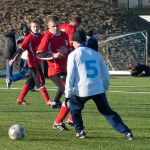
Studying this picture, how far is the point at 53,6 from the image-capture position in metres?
46.4

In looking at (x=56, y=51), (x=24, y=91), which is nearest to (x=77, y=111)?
(x=56, y=51)

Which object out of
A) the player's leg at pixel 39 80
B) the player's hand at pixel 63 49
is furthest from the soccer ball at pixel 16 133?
the player's leg at pixel 39 80

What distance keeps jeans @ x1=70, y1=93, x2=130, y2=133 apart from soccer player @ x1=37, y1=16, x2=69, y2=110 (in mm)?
2434

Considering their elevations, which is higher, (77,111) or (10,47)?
(77,111)

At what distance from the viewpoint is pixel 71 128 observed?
14016 mm

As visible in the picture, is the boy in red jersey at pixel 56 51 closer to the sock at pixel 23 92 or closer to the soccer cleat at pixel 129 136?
the soccer cleat at pixel 129 136

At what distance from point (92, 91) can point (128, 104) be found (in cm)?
718

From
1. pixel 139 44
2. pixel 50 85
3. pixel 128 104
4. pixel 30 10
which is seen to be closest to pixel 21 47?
pixel 128 104

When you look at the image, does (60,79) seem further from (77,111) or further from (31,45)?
(31,45)

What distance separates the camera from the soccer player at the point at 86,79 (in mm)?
12055

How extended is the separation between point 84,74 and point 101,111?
2.30 ft

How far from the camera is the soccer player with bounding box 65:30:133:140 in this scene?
39.5 ft

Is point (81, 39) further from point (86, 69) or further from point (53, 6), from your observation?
point (53, 6)

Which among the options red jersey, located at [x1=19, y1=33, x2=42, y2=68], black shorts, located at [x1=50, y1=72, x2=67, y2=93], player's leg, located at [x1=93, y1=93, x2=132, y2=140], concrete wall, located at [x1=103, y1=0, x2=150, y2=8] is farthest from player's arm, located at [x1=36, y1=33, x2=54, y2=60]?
concrete wall, located at [x1=103, y1=0, x2=150, y2=8]
